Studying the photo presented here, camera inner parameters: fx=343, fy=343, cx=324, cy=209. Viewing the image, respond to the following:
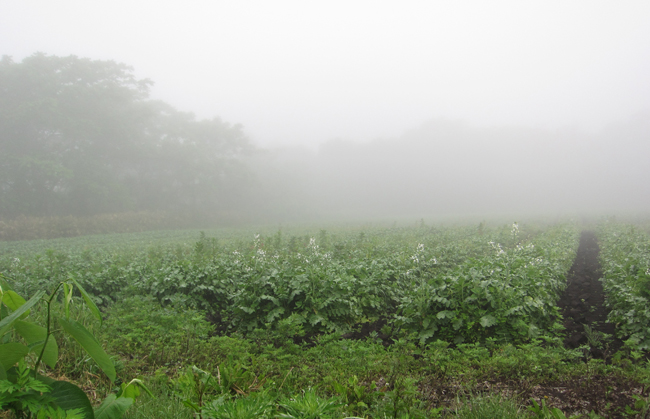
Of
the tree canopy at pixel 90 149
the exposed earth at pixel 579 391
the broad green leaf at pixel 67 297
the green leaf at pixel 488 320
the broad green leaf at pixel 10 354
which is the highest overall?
the tree canopy at pixel 90 149

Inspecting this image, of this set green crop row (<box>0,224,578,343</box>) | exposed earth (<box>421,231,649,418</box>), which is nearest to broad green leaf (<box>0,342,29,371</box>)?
exposed earth (<box>421,231,649,418</box>)

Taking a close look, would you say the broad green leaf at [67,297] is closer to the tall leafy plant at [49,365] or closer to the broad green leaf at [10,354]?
the tall leafy plant at [49,365]

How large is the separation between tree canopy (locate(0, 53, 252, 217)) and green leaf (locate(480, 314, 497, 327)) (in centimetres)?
4140

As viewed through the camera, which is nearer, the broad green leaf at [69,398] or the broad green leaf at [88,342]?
the broad green leaf at [88,342]

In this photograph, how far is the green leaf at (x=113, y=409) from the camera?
153 centimetres

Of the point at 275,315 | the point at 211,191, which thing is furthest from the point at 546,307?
the point at 211,191

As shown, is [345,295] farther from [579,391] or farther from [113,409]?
[113,409]

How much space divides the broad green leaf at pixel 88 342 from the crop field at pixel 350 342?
0.16 metres

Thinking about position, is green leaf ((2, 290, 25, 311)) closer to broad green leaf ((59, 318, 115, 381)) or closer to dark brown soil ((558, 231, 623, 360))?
broad green leaf ((59, 318, 115, 381))

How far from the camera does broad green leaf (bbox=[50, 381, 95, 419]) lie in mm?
1532

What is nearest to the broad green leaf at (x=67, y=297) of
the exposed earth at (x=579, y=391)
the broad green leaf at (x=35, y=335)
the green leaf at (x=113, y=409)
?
the broad green leaf at (x=35, y=335)

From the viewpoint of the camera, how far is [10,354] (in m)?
1.45

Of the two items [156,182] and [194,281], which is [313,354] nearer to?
[194,281]

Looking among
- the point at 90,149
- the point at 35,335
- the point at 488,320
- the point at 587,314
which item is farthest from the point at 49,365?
the point at 90,149
